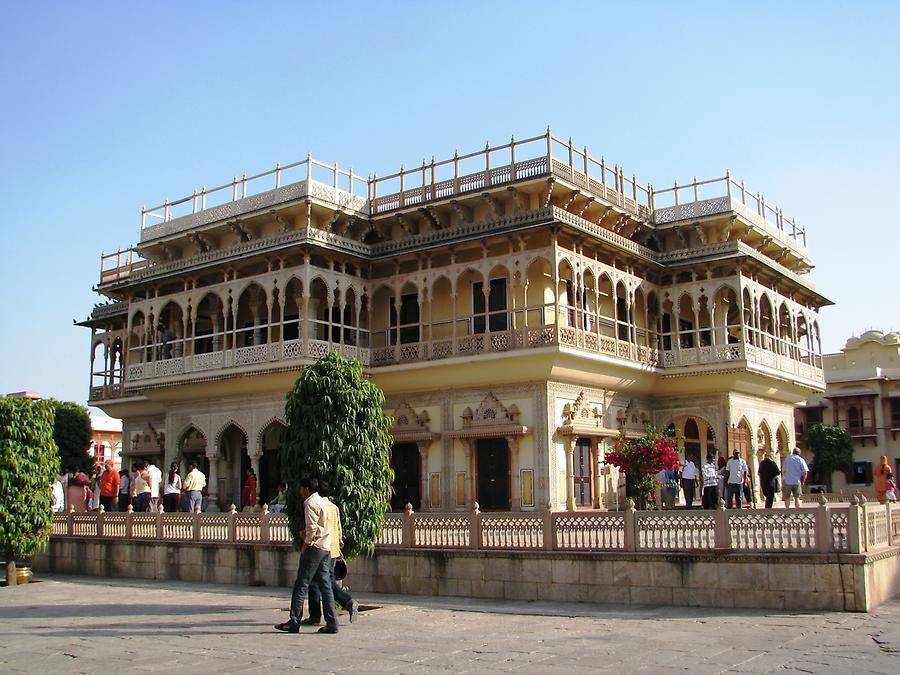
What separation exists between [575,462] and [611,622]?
43.0ft

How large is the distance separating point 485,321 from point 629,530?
11740 mm

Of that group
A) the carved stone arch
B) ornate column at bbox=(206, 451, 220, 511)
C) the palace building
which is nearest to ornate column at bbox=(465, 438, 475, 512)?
the palace building

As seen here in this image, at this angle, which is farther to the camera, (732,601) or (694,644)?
(732,601)

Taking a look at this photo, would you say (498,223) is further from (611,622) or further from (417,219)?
(611,622)

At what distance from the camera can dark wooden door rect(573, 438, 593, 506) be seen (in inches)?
985

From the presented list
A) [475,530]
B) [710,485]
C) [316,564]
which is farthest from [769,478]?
[316,564]

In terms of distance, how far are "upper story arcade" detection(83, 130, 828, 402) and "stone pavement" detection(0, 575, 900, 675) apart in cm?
1124

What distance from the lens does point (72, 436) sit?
46969mm

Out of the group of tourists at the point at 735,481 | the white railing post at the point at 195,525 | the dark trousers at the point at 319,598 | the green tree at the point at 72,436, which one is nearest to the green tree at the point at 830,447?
the group of tourists at the point at 735,481

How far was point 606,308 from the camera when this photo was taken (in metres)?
27.3

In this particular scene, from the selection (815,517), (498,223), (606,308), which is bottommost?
(815,517)

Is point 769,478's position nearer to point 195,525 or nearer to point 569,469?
point 569,469

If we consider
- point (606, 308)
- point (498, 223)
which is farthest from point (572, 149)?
point (606, 308)

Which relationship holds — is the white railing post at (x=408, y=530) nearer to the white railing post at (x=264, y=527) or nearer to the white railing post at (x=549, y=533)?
the white railing post at (x=549, y=533)
